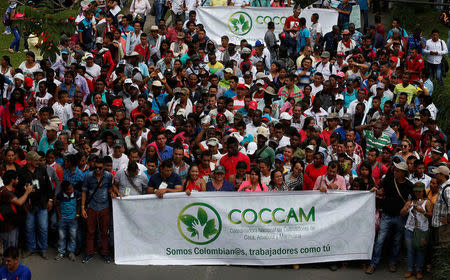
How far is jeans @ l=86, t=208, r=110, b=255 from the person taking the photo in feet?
44.2

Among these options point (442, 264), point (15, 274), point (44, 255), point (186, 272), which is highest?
point (15, 274)

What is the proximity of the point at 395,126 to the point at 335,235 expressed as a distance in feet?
13.0

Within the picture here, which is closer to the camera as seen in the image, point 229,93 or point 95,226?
point 95,226

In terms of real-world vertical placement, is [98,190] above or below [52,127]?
below

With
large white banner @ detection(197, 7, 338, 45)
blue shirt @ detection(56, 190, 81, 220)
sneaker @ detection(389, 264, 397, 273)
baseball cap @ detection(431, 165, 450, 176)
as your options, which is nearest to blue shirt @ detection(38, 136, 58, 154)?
blue shirt @ detection(56, 190, 81, 220)

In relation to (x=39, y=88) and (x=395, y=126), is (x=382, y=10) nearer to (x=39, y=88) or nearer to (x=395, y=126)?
(x=395, y=126)

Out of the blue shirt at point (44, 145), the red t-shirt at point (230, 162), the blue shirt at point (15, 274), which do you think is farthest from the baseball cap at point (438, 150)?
the blue shirt at point (15, 274)

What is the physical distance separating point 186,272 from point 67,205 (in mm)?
2371

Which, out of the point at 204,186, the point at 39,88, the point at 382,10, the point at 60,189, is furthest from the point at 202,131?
the point at 382,10

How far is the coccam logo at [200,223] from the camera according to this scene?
13.2 metres

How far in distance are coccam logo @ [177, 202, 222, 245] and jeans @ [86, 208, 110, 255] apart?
4.23 ft

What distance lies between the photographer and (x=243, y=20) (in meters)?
23.4

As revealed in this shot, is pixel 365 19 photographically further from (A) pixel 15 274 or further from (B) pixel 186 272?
(A) pixel 15 274

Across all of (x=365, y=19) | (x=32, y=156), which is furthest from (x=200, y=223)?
(x=365, y=19)
